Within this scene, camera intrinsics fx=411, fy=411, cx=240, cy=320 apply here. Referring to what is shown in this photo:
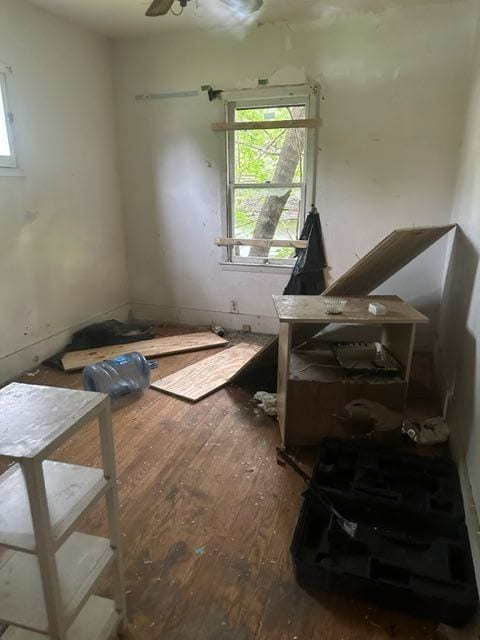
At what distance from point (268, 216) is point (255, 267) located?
18.9 inches

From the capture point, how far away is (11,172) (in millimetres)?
2920

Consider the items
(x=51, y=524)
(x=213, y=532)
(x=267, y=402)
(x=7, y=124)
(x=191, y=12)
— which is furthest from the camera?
(x=191, y=12)

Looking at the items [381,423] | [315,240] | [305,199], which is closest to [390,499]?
[381,423]

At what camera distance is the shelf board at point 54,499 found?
969mm

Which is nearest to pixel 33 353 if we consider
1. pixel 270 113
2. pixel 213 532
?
pixel 213 532

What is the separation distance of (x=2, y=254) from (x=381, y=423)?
2734 millimetres

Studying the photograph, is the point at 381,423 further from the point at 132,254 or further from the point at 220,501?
the point at 132,254

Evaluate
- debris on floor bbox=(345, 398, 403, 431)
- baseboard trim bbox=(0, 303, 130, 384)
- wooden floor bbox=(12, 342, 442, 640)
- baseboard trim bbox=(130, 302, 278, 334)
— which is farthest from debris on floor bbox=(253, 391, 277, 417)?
baseboard trim bbox=(0, 303, 130, 384)

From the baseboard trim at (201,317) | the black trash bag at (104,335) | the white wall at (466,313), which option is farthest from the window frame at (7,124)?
the white wall at (466,313)

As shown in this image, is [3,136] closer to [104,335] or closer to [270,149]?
[104,335]

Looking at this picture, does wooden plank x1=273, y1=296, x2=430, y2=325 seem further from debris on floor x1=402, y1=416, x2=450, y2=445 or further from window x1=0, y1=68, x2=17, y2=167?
window x1=0, y1=68, x2=17, y2=167

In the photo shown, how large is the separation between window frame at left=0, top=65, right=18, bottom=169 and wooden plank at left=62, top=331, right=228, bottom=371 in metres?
1.50

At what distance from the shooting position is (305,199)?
3.57 meters

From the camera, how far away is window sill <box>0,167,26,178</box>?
2.85m
